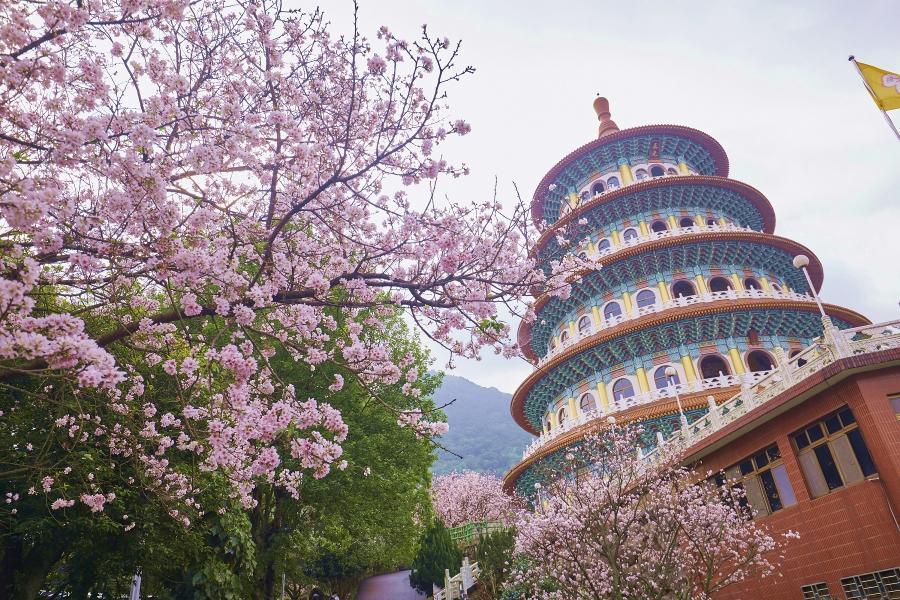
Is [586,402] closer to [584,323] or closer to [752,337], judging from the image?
[584,323]

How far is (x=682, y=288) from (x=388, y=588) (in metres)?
21.8

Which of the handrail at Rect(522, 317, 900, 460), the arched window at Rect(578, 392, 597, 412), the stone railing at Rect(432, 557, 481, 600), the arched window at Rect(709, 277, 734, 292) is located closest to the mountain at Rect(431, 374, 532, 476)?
the arched window at Rect(578, 392, 597, 412)

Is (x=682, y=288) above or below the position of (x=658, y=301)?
above

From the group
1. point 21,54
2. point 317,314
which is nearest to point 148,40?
point 21,54

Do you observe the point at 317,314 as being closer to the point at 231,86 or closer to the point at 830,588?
the point at 231,86

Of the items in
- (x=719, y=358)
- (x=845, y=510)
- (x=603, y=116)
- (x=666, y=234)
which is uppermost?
(x=603, y=116)

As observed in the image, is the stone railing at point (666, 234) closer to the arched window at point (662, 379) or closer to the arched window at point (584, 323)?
the arched window at point (584, 323)

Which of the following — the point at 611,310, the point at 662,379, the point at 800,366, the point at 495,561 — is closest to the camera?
the point at 800,366

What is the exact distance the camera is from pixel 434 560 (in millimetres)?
24234

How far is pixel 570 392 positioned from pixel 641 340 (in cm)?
472

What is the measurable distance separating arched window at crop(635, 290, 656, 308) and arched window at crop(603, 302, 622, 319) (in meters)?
0.95

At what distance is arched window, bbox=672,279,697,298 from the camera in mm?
26875

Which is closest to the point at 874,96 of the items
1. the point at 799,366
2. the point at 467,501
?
the point at 799,366

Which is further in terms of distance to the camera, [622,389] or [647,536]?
[622,389]
